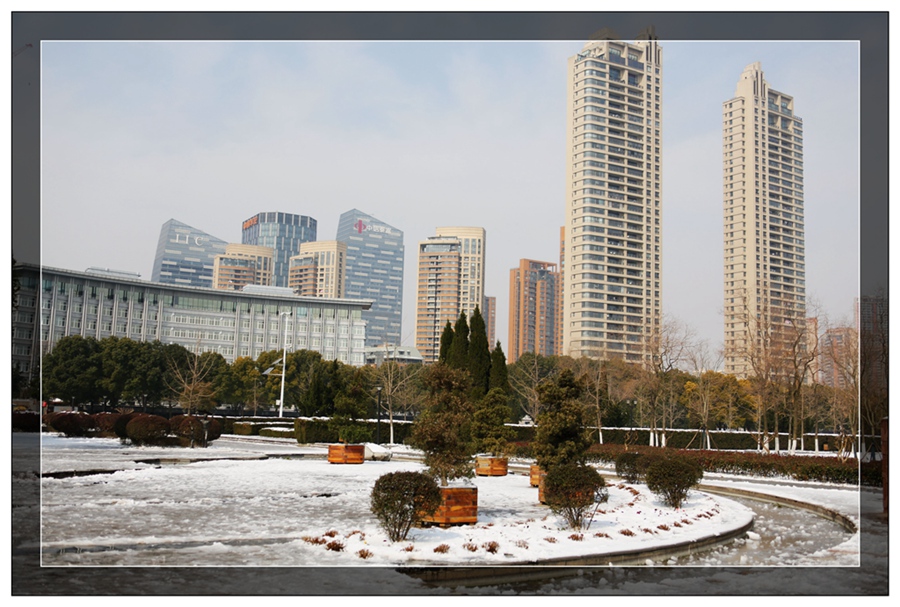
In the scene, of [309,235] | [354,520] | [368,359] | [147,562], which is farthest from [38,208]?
[309,235]

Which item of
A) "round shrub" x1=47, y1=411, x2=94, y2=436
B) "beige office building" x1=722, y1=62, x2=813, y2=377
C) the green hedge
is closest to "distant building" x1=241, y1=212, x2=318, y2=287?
"beige office building" x1=722, y1=62, x2=813, y2=377

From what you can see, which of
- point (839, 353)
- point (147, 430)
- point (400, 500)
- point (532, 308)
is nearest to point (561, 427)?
point (400, 500)

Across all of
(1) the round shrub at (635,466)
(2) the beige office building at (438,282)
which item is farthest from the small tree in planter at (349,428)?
(2) the beige office building at (438,282)

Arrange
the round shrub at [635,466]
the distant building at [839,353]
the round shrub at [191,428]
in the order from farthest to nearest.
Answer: the round shrub at [191,428], the distant building at [839,353], the round shrub at [635,466]

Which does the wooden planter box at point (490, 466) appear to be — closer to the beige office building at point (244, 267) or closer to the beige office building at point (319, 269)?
the beige office building at point (319, 269)

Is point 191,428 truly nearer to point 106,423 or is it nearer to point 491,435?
point 106,423

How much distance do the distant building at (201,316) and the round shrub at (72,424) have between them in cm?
2182

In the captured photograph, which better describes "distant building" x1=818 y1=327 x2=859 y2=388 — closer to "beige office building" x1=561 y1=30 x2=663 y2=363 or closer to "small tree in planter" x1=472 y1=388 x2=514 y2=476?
"small tree in planter" x1=472 y1=388 x2=514 y2=476

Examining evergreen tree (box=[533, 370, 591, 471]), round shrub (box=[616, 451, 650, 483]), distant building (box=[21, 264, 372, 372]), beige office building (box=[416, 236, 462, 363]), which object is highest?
beige office building (box=[416, 236, 462, 363])

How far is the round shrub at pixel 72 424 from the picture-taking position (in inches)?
1071

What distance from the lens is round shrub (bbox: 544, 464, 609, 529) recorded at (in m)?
9.29

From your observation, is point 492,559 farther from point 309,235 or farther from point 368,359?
point 309,235

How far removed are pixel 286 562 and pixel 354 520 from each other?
8.79ft

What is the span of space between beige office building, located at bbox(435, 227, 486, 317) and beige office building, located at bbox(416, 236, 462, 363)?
512 mm
